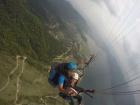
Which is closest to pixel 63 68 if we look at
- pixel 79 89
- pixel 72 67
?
pixel 72 67

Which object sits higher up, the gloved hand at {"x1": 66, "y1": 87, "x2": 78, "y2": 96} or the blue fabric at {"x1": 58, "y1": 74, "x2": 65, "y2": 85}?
the blue fabric at {"x1": 58, "y1": 74, "x2": 65, "y2": 85}

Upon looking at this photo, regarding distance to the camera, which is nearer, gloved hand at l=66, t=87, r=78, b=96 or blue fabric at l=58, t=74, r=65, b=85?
gloved hand at l=66, t=87, r=78, b=96

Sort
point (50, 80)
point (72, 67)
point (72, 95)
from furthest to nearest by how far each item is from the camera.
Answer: point (50, 80) → point (72, 67) → point (72, 95)

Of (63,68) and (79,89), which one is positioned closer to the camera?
(79,89)

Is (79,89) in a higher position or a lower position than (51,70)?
lower

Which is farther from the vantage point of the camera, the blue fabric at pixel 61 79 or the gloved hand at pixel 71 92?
the blue fabric at pixel 61 79

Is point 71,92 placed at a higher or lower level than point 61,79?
lower

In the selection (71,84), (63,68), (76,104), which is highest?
(63,68)

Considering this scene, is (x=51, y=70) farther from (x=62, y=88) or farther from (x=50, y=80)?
(x=62, y=88)

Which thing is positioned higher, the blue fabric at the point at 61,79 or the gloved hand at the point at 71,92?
the blue fabric at the point at 61,79

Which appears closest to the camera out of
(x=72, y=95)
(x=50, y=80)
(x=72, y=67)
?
(x=72, y=95)

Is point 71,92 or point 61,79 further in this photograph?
point 61,79
